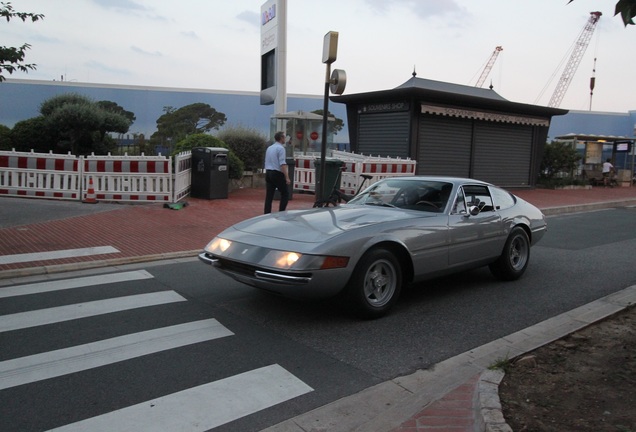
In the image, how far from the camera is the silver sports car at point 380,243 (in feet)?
15.4

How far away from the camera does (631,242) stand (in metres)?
10.2

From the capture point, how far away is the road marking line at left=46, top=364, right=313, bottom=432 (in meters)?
3.18

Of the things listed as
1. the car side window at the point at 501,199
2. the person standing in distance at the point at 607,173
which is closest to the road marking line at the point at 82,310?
the car side window at the point at 501,199

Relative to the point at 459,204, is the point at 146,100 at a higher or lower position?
higher

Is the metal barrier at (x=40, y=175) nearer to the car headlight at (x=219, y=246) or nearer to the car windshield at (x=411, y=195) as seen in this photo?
the car headlight at (x=219, y=246)

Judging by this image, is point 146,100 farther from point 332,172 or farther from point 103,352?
point 103,352

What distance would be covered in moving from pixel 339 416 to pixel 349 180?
1262 centimetres

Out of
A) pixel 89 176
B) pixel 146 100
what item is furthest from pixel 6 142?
pixel 146 100

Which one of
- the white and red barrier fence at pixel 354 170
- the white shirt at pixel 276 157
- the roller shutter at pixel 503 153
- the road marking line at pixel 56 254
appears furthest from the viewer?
the roller shutter at pixel 503 153

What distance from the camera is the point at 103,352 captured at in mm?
4289

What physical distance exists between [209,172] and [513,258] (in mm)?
8438

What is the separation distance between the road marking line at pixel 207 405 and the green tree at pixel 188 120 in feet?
121

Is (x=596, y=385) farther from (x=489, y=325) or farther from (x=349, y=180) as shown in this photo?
(x=349, y=180)

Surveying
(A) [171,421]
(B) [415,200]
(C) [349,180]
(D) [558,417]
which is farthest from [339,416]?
A: (C) [349,180]
